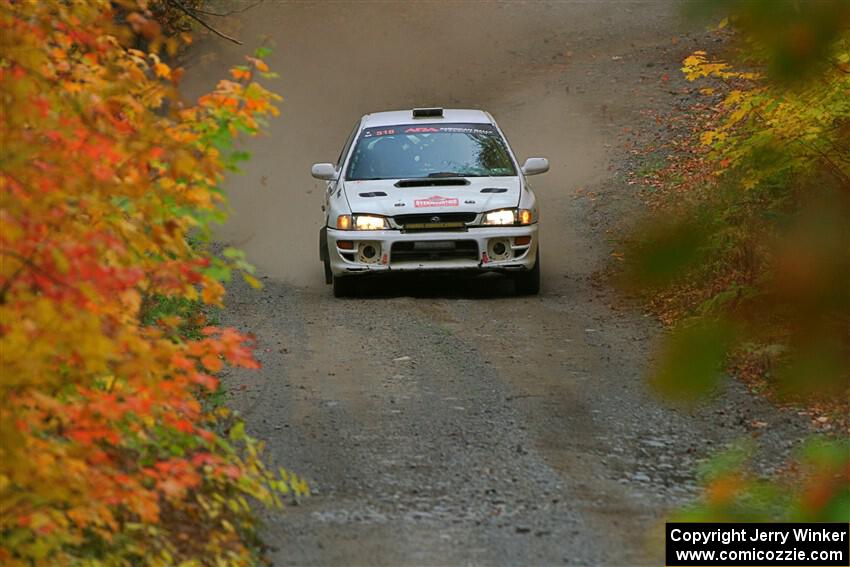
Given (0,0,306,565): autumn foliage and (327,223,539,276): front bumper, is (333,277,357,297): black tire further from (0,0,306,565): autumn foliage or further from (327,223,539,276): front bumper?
(0,0,306,565): autumn foliage

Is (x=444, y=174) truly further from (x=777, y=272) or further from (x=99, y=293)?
(x=777, y=272)

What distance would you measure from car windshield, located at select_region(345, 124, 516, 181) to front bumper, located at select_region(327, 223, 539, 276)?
0.88 m

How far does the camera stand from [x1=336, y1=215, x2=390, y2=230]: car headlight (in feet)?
42.5

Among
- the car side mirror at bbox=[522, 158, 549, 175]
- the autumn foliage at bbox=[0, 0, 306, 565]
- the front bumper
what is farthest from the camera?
the car side mirror at bbox=[522, 158, 549, 175]

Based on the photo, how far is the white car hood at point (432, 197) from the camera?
13.0 metres

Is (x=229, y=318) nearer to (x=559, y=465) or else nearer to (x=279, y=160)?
(x=559, y=465)

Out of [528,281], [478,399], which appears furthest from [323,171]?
[478,399]

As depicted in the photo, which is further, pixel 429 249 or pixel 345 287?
pixel 345 287

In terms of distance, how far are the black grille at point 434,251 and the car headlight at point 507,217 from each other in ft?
0.94

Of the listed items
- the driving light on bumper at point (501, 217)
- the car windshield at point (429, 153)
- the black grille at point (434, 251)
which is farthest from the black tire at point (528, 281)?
the car windshield at point (429, 153)

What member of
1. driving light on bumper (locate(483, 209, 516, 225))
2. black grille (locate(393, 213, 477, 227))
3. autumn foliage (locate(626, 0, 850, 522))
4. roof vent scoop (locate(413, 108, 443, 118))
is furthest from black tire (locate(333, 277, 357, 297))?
autumn foliage (locate(626, 0, 850, 522))

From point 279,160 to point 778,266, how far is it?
22.7 meters

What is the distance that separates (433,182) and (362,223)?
89 centimetres

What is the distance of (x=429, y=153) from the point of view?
13891 millimetres
